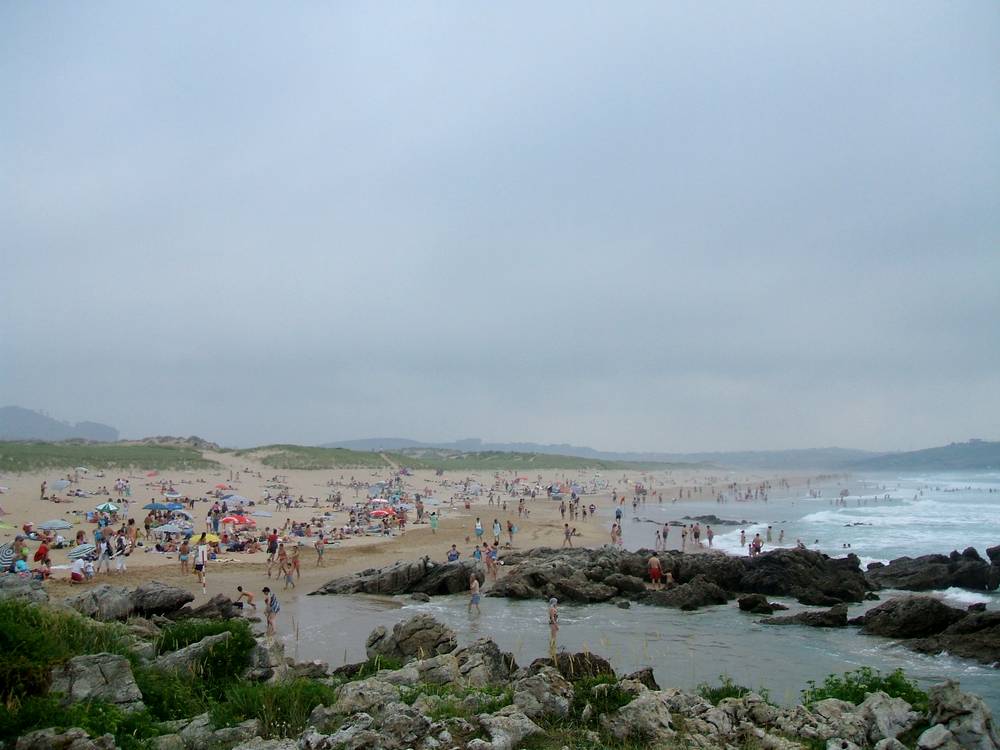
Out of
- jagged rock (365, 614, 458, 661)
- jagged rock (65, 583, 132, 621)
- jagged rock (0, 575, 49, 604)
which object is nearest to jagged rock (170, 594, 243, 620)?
jagged rock (65, 583, 132, 621)

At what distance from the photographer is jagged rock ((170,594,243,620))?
18.0m

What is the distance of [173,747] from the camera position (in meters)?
8.45

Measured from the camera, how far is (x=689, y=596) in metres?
23.3

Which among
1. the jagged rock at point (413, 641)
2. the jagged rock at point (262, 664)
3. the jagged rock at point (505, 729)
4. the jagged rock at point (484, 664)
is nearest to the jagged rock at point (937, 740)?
the jagged rock at point (505, 729)

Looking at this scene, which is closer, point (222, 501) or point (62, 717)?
point (62, 717)

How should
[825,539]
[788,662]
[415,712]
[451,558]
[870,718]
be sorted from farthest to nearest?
[825,539]
[451,558]
[788,662]
[870,718]
[415,712]

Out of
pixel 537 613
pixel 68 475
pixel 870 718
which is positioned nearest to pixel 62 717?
pixel 870 718

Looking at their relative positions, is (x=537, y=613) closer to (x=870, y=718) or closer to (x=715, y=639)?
(x=715, y=639)

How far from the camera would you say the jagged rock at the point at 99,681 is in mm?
9484

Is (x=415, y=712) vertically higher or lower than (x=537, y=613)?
higher

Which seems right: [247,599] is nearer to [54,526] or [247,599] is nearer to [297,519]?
[54,526]

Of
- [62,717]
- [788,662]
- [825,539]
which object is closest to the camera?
[62,717]

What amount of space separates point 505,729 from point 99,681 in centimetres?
602

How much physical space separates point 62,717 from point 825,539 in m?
42.3
